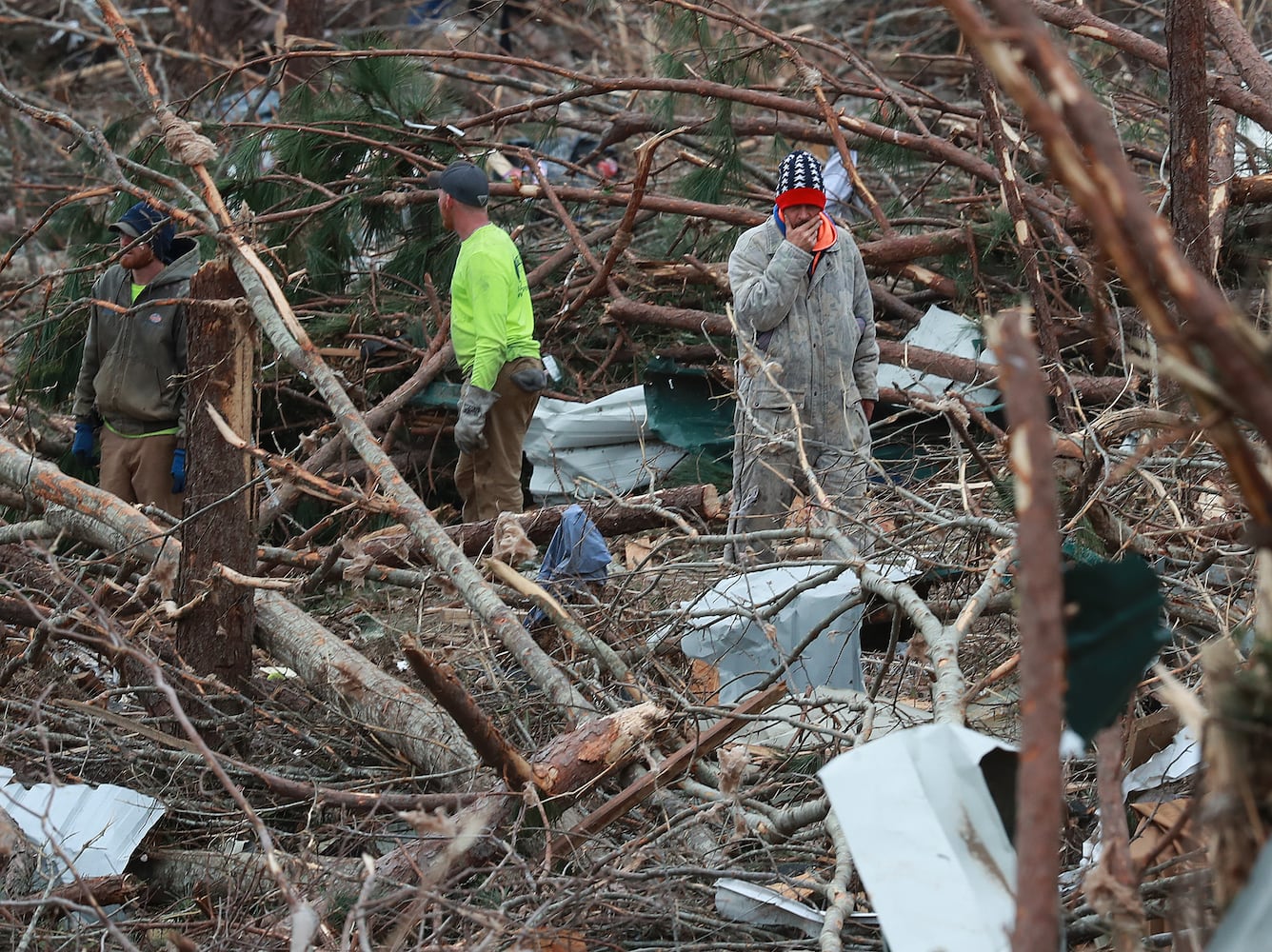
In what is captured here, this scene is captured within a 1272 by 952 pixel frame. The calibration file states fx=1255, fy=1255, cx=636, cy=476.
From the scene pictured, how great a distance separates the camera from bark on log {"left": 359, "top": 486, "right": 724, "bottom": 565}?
475 centimetres

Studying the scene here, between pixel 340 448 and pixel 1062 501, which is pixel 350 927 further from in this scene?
pixel 340 448

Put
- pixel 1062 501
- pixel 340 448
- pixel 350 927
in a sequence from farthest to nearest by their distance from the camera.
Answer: pixel 340 448
pixel 1062 501
pixel 350 927

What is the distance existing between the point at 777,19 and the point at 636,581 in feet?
26.3

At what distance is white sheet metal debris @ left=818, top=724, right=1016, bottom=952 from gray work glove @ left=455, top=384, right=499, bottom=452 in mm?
3944

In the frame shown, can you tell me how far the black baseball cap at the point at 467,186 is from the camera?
5383mm

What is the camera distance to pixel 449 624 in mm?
4941

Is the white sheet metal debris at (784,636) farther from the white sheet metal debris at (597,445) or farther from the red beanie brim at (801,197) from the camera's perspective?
the white sheet metal debris at (597,445)

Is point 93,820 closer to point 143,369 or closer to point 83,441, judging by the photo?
point 143,369

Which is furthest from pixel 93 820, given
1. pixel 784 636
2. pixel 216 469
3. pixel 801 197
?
pixel 801 197

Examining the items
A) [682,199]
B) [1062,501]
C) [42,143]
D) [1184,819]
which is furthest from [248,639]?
[42,143]

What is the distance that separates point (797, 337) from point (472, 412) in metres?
1.45

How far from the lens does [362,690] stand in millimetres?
3574

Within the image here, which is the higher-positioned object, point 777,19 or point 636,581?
point 777,19

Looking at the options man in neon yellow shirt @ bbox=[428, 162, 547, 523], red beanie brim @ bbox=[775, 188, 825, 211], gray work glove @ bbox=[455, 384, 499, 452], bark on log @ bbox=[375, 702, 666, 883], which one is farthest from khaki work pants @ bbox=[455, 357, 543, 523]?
bark on log @ bbox=[375, 702, 666, 883]
